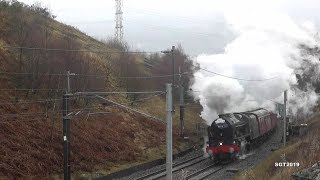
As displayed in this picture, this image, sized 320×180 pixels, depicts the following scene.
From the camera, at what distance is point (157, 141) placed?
37.9 m

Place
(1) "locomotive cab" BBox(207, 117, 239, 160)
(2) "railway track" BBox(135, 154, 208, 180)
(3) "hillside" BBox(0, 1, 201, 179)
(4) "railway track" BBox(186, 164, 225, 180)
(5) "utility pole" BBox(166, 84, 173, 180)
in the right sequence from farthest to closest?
(1) "locomotive cab" BBox(207, 117, 239, 160) < (2) "railway track" BBox(135, 154, 208, 180) < (4) "railway track" BBox(186, 164, 225, 180) < (3) "hillside" BBox(0, 1, 201, 179) < (5) "utility pole" BBox(166, 84, 173, 180)

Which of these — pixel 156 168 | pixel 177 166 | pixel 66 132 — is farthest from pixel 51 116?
pixel 177 166

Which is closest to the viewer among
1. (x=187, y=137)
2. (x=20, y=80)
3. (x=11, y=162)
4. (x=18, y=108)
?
(x=11, y=162)

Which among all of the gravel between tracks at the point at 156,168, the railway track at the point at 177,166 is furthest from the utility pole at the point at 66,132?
the gravel between tracks at the point at 156,168

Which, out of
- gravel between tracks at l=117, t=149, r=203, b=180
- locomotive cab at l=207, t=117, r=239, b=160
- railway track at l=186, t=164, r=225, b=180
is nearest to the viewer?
railway track at l=186, t=164, r=225, b=180

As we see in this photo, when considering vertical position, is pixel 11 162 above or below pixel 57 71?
below

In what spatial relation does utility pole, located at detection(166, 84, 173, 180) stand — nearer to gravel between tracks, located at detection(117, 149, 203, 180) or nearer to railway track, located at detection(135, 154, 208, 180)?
railway track, located at detection(135, 154, 208, 180)

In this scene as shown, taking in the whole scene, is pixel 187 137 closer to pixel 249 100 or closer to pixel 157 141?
pixel 157 141

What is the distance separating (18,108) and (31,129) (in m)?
2.41

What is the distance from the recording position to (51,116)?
29719mm

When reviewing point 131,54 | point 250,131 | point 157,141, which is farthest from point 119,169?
point 131,54

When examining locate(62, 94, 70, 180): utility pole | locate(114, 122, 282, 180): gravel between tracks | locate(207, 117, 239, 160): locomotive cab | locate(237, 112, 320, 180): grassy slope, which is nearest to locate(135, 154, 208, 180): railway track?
locate(114, 122, 282, 180): gravel between tracks

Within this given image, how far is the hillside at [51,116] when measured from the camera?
1008 inches

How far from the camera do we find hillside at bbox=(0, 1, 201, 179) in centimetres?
2559
